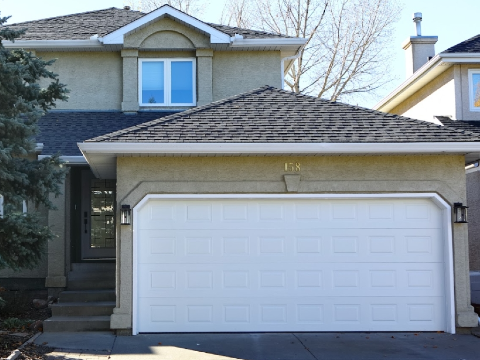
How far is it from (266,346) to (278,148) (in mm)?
3091

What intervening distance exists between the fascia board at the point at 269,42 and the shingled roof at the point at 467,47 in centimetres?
382

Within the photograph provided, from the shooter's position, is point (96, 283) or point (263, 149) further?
Result: point (96, 283)

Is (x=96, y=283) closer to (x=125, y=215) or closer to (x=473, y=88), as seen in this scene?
(x=125, y=215)

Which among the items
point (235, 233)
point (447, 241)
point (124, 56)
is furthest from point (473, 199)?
point (124, 56)

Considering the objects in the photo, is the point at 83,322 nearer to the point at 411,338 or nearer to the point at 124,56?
the point at 411,338

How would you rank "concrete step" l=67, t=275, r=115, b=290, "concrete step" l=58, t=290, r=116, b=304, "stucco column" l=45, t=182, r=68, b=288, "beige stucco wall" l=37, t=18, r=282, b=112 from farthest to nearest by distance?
"beige stucco wall" l=37, t=18, r=282, b=112, "stucco column" l=45, t=182, r=68, b=288, "concrete step" l=67, t=275, r=115, b=290, "concrete step" l=58, t=290, r=116, b=304

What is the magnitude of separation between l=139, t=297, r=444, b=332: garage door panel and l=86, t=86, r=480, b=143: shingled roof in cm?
268

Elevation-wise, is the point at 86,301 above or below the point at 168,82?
below

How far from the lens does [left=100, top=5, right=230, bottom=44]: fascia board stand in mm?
15859

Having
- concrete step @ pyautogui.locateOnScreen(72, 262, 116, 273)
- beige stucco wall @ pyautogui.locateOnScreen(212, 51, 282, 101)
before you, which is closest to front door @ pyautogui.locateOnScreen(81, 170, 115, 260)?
concrete step @ pyautogui.locateOnScreen(72, 262, 116, 273)

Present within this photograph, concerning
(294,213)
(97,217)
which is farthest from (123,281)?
(97,217)

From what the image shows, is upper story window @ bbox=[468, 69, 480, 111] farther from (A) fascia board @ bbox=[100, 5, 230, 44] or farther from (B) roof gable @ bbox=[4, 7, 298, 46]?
(A) fascia board @ bbox=[100, 5, 230, 44]

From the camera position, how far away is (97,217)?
48.1 ft

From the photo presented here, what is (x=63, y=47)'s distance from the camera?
16.1 metres
